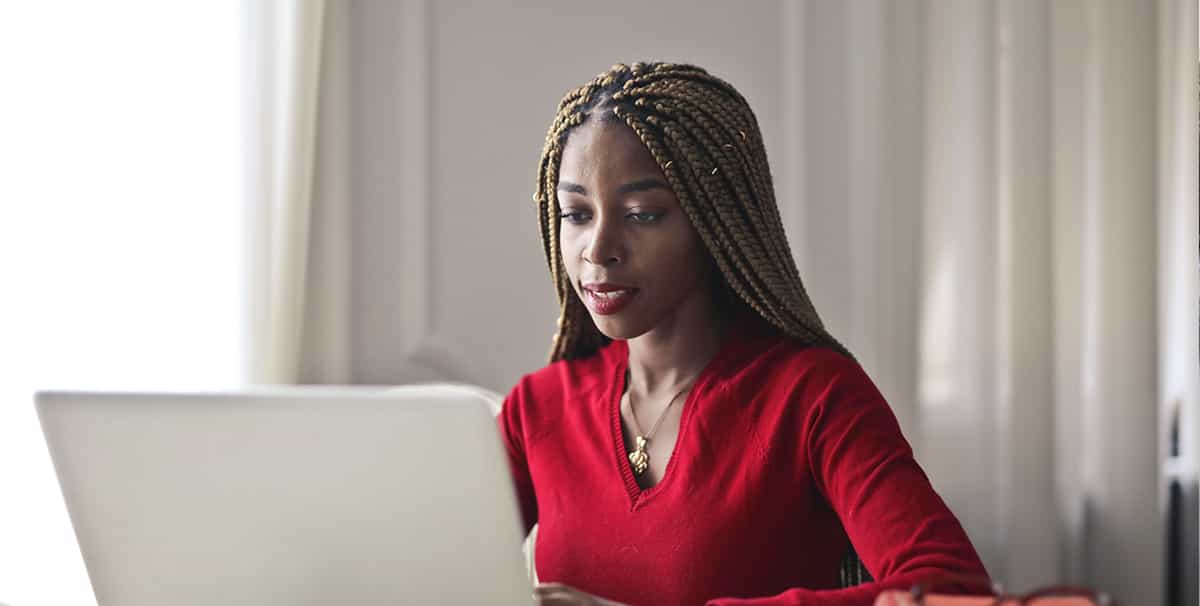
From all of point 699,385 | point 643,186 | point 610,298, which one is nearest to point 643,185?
point 643,186

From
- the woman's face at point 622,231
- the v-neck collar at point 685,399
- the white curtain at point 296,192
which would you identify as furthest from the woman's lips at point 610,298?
the white curtain at point 296,192

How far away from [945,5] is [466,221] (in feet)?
2.91

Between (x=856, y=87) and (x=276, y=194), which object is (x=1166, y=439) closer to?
(x=856, y=87)

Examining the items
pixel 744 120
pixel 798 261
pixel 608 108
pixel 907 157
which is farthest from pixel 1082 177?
pixel 608 108

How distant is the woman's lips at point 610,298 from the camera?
3.77 feet

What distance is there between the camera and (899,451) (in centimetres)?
109

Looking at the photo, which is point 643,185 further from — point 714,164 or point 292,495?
point 292,495

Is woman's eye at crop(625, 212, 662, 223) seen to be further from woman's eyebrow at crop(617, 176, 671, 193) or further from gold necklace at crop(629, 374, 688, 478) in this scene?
gold necklace at crop(629, 374, 688, 478)

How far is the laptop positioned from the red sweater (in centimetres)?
38

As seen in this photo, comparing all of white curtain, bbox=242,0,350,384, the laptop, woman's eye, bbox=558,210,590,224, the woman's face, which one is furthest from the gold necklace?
white curtain, bbox=242,0,350,384

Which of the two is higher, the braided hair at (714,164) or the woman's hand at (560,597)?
the braided hair at (714,164)

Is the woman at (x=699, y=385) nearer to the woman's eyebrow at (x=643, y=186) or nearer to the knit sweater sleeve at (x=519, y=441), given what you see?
the woman's eyebrow at (x=643, y=186)

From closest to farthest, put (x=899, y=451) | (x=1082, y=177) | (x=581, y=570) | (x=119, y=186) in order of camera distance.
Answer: (x=899, y=451), (x=581, y=570), (x=119, y=186), (x=1082, y=177)

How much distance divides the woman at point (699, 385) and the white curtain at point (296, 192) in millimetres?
762
